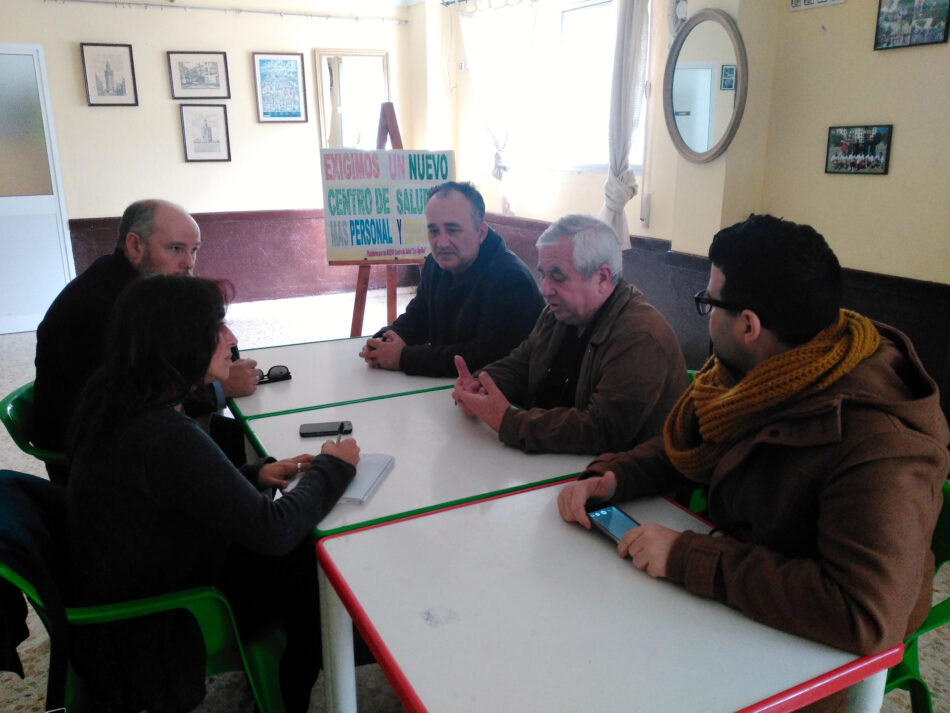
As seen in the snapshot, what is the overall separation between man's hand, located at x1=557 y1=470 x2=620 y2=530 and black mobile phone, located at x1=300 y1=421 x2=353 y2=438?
2.08ft

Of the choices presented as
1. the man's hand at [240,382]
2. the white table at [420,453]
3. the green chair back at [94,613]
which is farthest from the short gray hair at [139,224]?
the green chair back at [94,613]

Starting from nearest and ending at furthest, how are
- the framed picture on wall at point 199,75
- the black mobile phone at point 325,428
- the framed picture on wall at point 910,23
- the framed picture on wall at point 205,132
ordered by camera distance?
the black mobile phone at point 325,428 → the framed picture on wall at point 910,23 → the framed picture on wall at point 199,75 → the framed picture on wall at point 205,132

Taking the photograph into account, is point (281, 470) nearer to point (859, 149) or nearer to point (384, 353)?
point (384, 353)

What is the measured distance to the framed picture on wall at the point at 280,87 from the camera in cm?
591

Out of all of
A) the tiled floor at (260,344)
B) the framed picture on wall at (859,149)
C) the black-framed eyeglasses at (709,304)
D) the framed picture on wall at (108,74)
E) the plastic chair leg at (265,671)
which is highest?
the framed picture on wall at (108,74)

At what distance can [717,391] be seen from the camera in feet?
4.14

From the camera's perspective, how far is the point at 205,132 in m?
5.85

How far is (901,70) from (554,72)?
270 cm

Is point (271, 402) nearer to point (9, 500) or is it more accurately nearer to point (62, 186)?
point (9, 500)

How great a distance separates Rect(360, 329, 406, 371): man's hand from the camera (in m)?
2.36

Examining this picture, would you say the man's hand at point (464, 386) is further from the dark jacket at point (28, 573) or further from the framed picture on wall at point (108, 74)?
the framed picture on wall at point (108, 74)

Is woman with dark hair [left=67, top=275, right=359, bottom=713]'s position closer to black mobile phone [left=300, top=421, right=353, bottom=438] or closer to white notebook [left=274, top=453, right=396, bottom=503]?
white notebook [left=274, top=453, right=396, bottom=503]

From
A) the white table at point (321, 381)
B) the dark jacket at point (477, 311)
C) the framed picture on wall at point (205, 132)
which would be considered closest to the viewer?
the white table at point (321, 381)

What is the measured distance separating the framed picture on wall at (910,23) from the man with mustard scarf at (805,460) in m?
1.92
